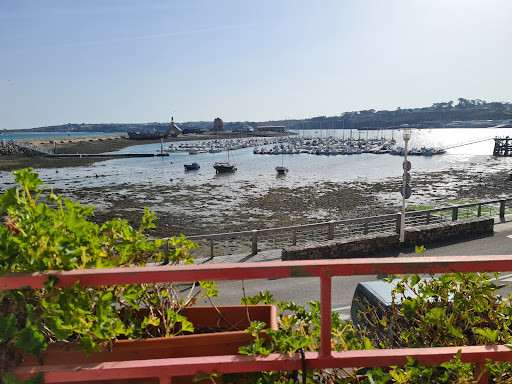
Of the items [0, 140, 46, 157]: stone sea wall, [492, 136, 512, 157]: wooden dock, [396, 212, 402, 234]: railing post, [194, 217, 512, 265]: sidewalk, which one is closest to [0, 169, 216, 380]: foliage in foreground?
[194, 217, 512, 265]: sidewalk

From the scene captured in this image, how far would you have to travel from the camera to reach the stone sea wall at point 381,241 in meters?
11.6

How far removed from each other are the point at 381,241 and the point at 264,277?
11.6m

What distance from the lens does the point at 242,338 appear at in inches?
77.9

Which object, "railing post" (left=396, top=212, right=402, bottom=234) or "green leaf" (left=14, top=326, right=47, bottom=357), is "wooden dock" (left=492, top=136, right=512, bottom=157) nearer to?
"railing post" (left=396, top=212, right=402, bottom=234)

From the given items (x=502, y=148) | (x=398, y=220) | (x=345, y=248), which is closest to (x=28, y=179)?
(x=345, y=248)

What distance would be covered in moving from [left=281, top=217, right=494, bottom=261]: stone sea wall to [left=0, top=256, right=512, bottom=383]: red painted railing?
367 inches

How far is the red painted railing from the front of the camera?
1.68 m

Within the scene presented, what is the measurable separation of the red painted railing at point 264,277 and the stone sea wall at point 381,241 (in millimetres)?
9321

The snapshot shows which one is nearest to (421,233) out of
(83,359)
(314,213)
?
(83,359)

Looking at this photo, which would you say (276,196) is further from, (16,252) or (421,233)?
(16,252)

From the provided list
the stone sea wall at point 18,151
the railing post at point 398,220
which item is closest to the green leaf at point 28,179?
the railing post at point 398,220

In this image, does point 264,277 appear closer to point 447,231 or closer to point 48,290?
point 48,290

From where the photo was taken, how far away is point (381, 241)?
41.4 ft

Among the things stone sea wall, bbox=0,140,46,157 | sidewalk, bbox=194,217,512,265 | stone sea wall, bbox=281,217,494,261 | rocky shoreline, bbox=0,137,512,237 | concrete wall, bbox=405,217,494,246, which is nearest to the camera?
stone sea wall, bbox=281,217,494,261
